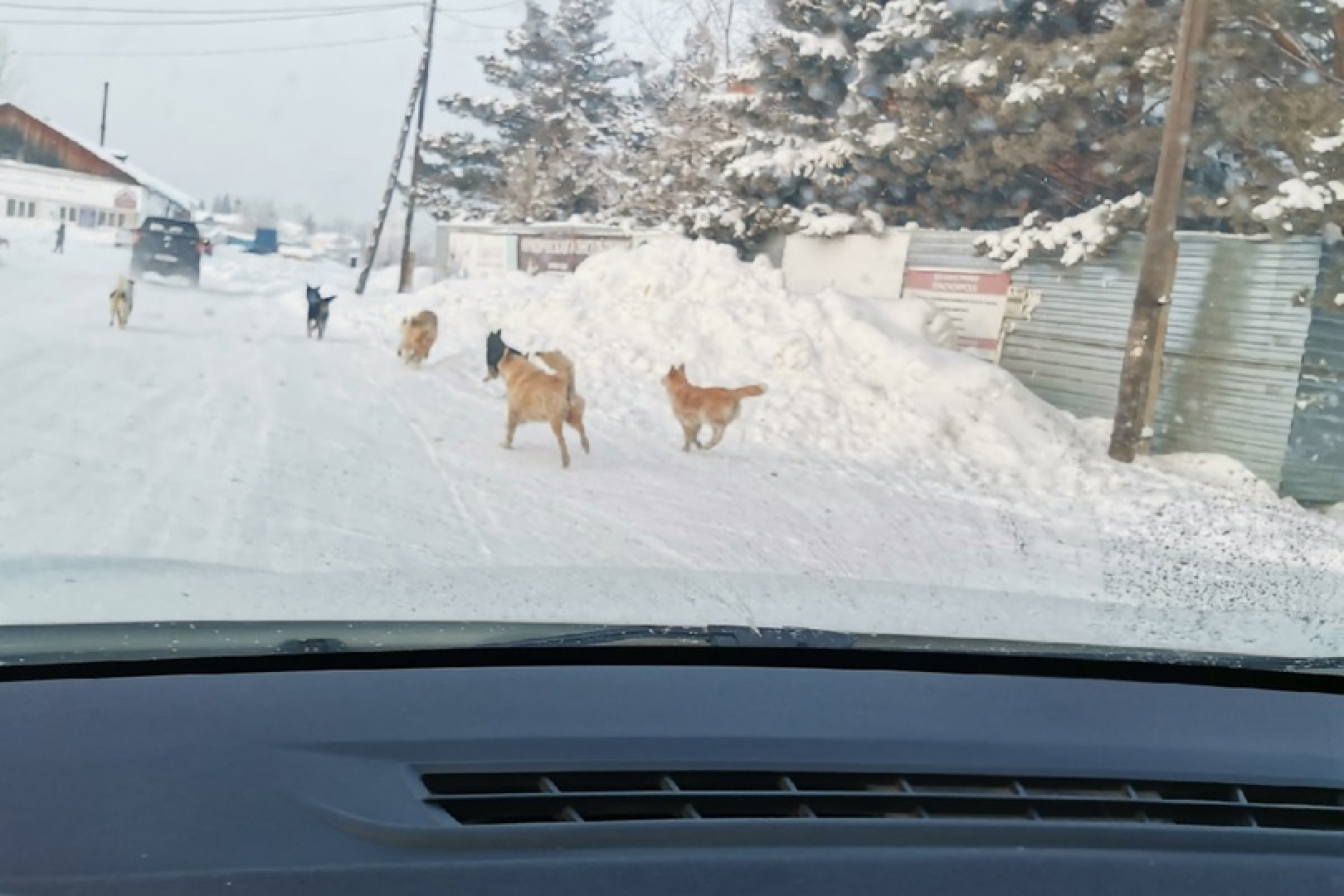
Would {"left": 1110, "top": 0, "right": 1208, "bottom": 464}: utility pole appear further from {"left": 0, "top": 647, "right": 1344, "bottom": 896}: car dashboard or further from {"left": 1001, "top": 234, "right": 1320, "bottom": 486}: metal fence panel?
{"left": 0, "top": 647, "right": 1344, "bottom": 896}: car dashboard

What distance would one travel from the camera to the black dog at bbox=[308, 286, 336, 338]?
18312mm

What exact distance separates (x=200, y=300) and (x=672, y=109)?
28.0 ft

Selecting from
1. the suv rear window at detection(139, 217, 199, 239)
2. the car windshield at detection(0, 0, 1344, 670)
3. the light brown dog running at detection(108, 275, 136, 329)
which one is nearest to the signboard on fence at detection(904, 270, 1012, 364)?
the car windshield at detection(0, 0, 1344, 670)

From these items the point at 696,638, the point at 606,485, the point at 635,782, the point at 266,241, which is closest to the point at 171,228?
the point at 266,241

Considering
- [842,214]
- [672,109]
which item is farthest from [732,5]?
[842,214]

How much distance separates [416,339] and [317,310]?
233cm

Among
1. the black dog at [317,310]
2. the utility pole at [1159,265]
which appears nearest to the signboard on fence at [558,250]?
the black dog at [317,310]

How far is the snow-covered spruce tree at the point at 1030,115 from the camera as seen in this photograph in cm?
1564

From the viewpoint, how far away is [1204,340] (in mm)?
16609

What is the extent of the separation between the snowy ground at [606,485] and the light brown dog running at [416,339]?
223 mm

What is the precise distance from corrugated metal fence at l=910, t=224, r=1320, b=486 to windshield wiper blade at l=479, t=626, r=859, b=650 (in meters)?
13.5

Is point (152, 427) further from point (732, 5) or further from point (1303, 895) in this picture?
point (732, 5)

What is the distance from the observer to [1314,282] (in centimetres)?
1553

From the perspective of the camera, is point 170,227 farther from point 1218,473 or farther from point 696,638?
point 696,638
